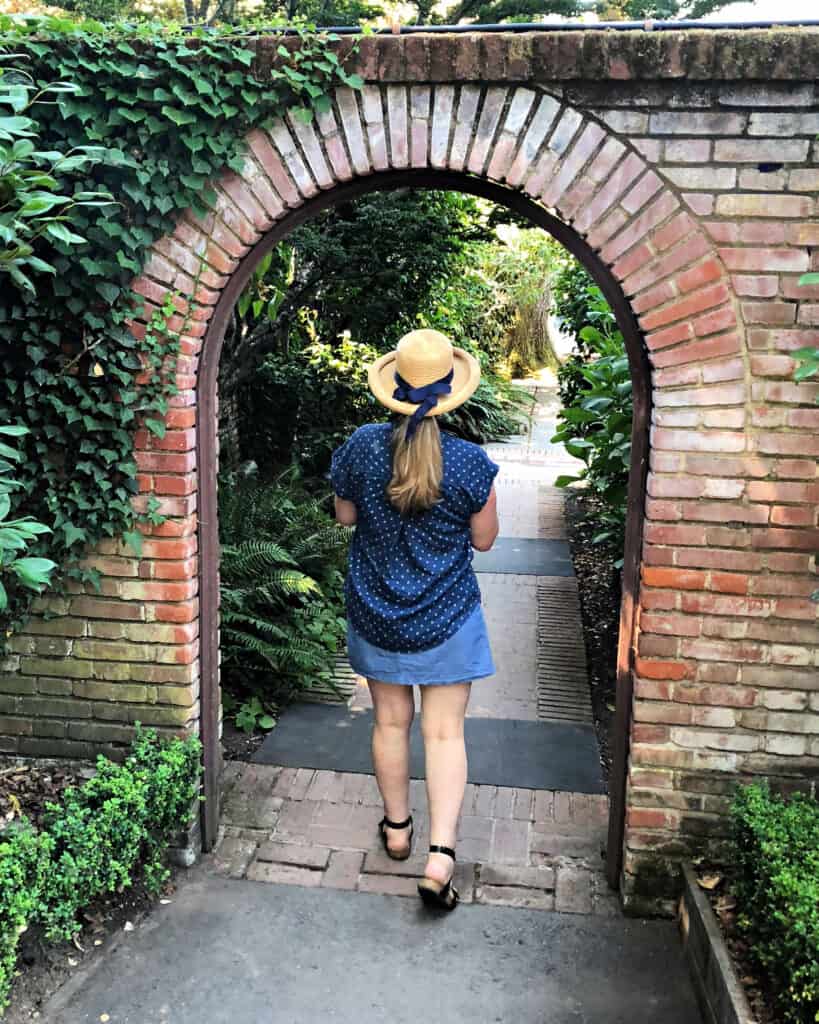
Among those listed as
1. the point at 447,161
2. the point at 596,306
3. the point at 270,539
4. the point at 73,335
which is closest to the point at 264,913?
the point at 73,335

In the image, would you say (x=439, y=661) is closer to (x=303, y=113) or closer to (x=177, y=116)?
(x=303, y=113)

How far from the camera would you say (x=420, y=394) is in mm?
3375

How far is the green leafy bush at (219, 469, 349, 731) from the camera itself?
5359 millimetres

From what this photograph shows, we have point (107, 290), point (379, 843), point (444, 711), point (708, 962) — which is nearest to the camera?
point (708, 962)

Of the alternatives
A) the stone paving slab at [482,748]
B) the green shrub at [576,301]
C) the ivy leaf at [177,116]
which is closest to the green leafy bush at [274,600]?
the stone paving slab at [482,748]

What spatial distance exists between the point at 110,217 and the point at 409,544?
4.95 ft

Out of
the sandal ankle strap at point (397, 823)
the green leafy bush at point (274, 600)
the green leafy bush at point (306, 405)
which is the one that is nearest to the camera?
the sandal ankle strap at point (397, 823)

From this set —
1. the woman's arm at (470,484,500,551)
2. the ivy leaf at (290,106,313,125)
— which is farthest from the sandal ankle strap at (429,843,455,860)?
the ivy leaf at (290,106,313,125)

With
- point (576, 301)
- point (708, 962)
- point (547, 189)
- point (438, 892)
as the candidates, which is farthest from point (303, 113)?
point (576, 301)

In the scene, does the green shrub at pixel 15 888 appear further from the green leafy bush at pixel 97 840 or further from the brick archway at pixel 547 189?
the brick archway at pixel 547 189

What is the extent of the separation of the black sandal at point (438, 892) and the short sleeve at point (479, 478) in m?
1.30

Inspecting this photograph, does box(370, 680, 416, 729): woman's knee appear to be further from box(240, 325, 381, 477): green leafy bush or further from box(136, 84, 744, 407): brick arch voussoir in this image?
box(240, 325, 381, 477): green leafy bush

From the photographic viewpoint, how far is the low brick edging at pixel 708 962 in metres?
2.74

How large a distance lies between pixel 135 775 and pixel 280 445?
652 centimetres
